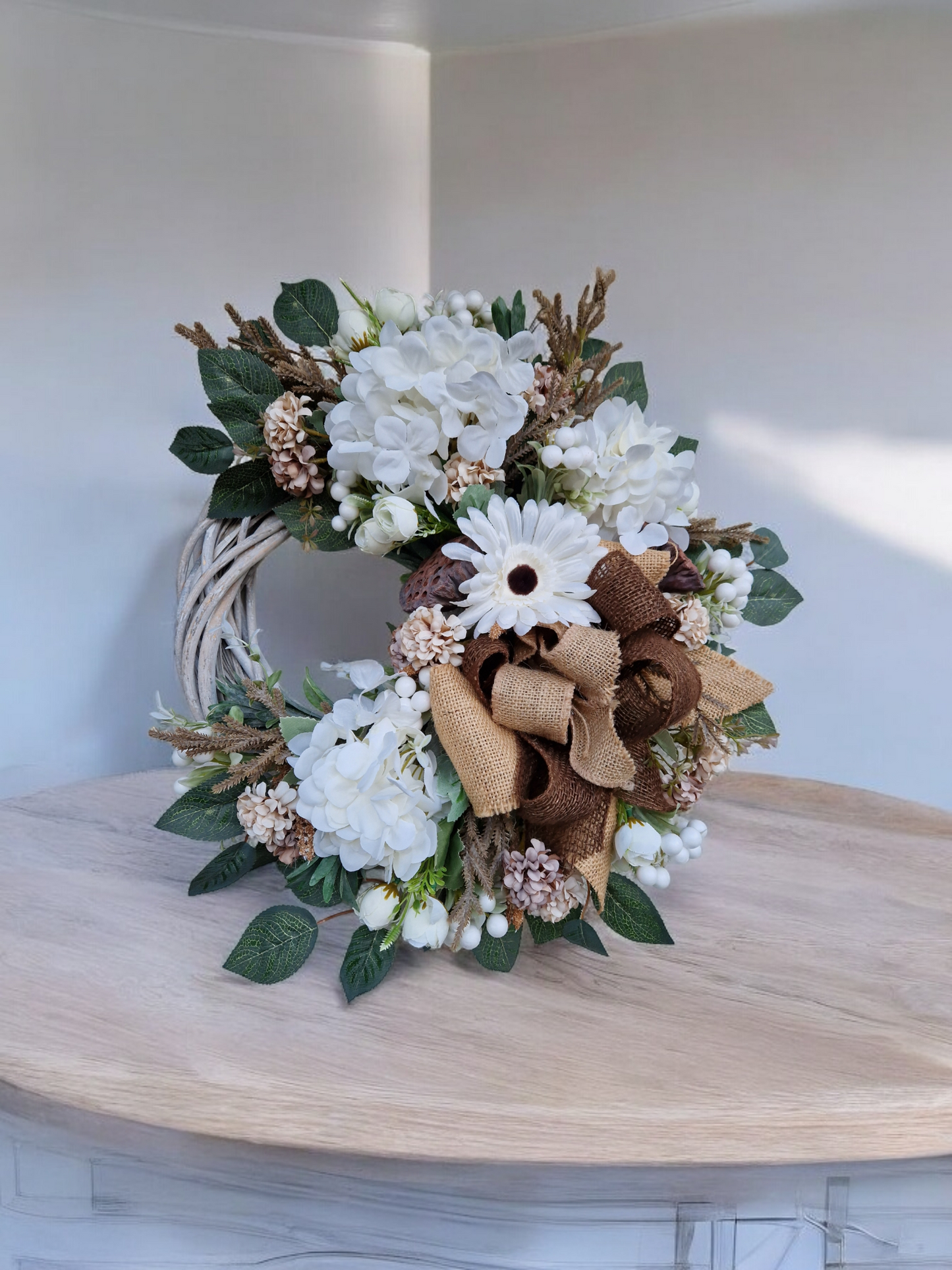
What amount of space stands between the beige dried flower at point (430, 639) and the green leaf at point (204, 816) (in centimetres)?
19

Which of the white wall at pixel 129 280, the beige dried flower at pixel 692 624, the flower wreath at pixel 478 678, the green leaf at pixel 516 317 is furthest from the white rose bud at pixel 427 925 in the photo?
the white wall at pixel 129 280

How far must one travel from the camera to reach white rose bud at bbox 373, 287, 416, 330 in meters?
0.86

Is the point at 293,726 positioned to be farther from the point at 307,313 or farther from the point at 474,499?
the point at 307,313

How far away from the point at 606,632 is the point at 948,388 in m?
0.63

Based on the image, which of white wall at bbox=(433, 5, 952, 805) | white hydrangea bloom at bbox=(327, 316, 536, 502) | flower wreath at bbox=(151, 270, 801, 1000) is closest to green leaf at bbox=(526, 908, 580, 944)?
flower wreath at bbox=(151, 270, 801, 1000)

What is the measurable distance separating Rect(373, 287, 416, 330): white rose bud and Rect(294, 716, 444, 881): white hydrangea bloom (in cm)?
32

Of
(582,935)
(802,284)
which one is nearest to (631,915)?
(582,935)

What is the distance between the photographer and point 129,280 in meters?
1.20

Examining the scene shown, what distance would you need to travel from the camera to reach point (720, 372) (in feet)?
4.12

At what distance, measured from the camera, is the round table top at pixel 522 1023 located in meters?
0.60

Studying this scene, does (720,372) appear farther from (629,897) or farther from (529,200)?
(629,897)

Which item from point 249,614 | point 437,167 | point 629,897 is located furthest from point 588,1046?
point 437,167

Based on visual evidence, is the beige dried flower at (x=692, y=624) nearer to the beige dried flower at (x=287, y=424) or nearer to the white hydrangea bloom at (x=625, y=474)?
the white hydrangea bloom at (x=625, y=474)

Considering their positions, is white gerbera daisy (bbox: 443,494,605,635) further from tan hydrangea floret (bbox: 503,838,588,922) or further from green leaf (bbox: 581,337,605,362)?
green leaf (bbox: 581,337,605,362)
